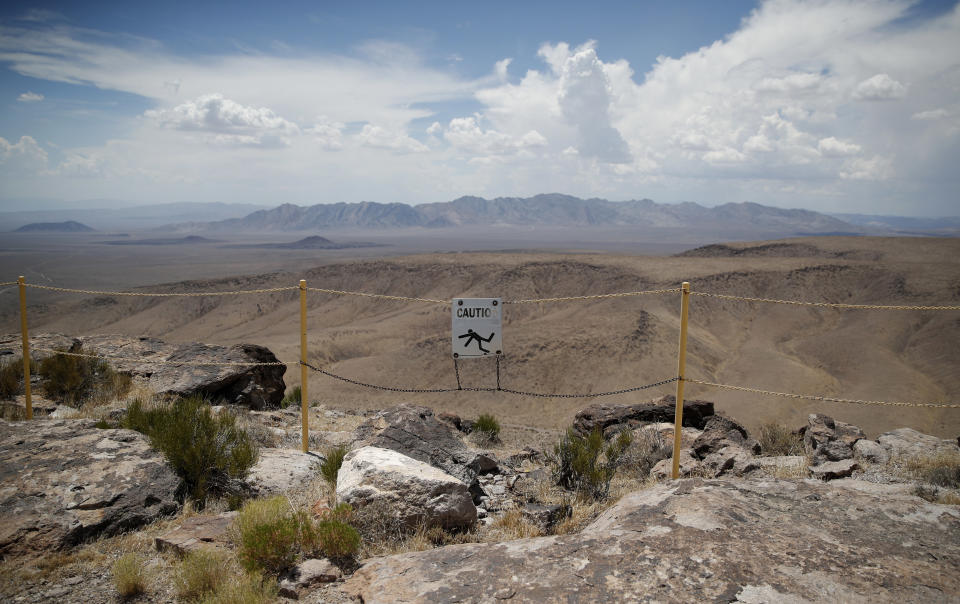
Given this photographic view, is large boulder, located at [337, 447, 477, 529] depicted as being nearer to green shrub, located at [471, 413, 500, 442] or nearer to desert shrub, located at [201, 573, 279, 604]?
desert shrub, located at [201, 573, 279, 604]

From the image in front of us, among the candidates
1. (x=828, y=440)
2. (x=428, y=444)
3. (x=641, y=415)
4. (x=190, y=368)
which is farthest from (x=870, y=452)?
(x=190, y=368)

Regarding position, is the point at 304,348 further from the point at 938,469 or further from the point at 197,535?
the point at 938,469

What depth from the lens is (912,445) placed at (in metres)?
8.52

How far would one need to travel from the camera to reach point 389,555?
14.1 ft

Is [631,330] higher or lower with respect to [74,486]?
lower

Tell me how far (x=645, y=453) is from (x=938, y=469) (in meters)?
3.26

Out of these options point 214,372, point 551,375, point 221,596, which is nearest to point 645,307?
point 551,375

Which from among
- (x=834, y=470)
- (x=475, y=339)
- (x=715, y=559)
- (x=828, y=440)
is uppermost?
(x=475, y=339)

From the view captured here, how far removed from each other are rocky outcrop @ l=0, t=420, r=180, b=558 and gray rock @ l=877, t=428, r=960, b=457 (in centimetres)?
951

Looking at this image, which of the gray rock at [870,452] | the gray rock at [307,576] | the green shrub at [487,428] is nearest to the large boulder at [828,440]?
the gray rock at [870,452]

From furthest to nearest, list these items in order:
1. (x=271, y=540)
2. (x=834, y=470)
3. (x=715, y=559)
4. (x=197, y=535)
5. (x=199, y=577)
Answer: (x=834, y=470) → (x=197, y=535) → (x=271, y=540) → (x=199, y=577) → (x=715, y=559)

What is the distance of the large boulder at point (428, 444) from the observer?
6395 millimetres

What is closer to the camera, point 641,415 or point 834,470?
point 834,470

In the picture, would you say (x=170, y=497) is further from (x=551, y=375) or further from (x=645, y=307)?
(x=645, y=307)
